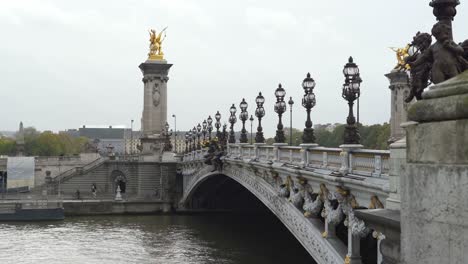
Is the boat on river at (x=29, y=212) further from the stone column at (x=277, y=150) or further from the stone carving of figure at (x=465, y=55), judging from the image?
the stone carving of figure at (x=465, y=55)

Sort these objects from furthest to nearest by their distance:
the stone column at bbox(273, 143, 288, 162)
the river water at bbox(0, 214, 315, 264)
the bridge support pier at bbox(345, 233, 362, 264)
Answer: the river water at bbox(0, 214, 315, 264)
the stone column at bbox(273, 143, 288, 162)
the bridge support pier at bbox(345, 233, 362, 264)

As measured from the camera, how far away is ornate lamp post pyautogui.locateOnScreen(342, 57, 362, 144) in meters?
14.5

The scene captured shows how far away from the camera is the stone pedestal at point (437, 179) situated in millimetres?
4969

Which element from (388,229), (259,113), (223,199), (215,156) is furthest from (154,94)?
(388,229)

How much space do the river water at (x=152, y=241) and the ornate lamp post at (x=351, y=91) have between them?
15.9 m

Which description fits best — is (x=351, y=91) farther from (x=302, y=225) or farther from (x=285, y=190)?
(x=285, y=190)

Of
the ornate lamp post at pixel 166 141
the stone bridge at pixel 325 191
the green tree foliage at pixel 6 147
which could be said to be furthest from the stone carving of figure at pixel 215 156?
the green tree foliage at pixel 6 147

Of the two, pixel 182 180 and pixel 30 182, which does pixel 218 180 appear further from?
pixel 30 182

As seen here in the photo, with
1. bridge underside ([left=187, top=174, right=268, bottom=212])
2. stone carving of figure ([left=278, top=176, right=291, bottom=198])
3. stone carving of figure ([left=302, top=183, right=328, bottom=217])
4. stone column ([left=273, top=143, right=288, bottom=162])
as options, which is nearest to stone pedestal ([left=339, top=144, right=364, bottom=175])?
stone carving of figure ([left=302, top=183, right=328, bottom=217])

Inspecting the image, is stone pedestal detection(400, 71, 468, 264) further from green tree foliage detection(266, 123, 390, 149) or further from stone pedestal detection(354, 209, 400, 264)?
green tree foliage detection(266, 123, 390, 149)

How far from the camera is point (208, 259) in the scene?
32.0 m

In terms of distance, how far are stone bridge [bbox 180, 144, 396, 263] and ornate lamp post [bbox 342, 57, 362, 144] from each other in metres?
0.29

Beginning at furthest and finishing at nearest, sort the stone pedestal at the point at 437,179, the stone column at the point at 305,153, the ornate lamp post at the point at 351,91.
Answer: the stone column at the point at 305,153 → the ornate lamp post at the point at 351,91 → the stone pedestal at the point at 437,179

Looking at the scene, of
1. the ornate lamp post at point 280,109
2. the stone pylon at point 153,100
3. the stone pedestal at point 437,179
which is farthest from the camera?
the stone pylon at point 153,100
